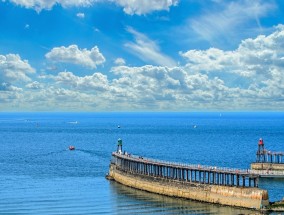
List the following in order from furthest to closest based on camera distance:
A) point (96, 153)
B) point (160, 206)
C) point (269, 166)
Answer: point (96, 153)
point (269, 166)
point (160, 206)

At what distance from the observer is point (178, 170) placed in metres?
89.8

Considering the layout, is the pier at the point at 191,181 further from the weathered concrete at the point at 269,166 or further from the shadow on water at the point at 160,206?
the weathered concrete at the point at 269,166

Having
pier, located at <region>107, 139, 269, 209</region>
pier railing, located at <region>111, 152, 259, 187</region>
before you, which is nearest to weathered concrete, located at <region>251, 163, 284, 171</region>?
pier railing, located at <region>111, 152, 259, 187</region>

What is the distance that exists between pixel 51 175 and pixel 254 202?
55415 millimetres

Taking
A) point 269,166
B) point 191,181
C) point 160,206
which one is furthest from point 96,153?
point 160,206

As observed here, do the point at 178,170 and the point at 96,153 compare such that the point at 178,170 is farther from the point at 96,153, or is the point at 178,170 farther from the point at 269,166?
the point at 96,153

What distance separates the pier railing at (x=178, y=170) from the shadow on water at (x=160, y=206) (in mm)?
5070

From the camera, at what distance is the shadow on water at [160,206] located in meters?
73.9

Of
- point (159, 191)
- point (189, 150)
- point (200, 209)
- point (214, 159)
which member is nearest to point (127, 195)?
point (159, 191)

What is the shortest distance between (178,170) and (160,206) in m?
12.8

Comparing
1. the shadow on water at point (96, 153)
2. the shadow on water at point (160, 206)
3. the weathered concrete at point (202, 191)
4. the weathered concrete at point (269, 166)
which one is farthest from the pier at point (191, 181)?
the shadow on water at point (96, 153)

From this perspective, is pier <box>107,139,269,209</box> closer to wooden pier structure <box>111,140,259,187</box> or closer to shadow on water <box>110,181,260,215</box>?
wooden pier structure <box>111,140,259,187</box>

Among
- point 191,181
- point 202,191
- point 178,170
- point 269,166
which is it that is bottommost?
point 202,191

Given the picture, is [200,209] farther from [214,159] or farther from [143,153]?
[143,153]
